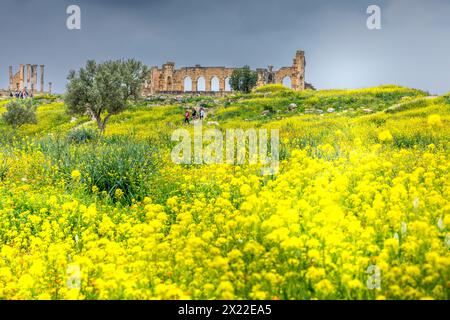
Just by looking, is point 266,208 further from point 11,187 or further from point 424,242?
point 11,187

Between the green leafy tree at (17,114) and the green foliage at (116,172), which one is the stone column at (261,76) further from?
the green foliage at (116,172)

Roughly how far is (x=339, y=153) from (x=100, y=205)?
5.41 metres

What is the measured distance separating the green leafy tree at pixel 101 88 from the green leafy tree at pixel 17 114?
7.21m

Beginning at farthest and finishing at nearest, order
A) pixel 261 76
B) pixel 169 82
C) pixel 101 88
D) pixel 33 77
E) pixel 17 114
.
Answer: pixel 33 77, pixel 169 82, pixel 261 76, pixel 17 114, pixel 101 88

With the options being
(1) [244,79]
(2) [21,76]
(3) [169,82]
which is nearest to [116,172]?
(1) [244,79]

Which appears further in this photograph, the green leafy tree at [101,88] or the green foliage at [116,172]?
the green leafy tree at [101,88]

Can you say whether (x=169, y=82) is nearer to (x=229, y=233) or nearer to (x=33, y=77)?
(x=33, y=77)

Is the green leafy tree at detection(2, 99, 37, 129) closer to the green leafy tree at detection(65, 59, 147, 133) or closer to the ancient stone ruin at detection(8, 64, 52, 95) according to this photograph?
the green leafy tree at detection(65, 59, 147, 133)

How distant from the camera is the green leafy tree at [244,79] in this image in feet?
190

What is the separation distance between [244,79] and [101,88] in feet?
117

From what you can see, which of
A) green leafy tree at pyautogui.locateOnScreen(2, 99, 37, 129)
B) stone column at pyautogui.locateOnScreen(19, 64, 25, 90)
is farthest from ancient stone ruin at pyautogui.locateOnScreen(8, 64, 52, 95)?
green leafy tree at pyautogui.locateOnScreen(2, 99, 37, 129)

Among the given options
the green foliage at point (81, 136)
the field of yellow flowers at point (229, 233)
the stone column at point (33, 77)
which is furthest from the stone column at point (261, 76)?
the field of yellow flowers at point (229, 233)

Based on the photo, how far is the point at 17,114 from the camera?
99.0ft
